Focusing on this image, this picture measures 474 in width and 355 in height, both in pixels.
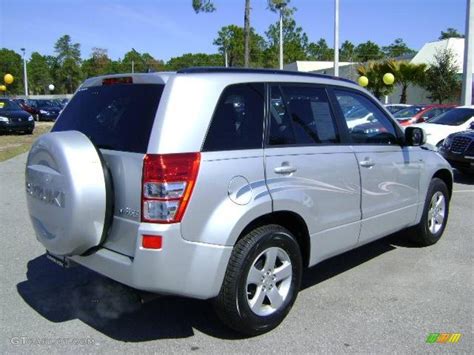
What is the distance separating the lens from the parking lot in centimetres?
346

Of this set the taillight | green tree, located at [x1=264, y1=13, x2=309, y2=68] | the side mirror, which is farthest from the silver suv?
green tree, located at [x1=264, y1=13, x2=309, y2=68]

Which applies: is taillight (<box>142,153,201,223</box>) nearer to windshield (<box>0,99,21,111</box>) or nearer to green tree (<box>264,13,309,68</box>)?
windshield (<box>0,99,21,111</box>)

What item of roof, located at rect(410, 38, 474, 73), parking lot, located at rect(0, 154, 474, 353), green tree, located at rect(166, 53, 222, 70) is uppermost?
green tree, located at rect(166, 53, 222, 70)

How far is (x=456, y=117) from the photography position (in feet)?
44.5

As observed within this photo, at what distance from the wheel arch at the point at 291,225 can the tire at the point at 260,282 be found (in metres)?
0.05

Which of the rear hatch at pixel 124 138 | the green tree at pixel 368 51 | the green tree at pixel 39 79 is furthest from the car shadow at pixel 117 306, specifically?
the green tree at pixel 39 79

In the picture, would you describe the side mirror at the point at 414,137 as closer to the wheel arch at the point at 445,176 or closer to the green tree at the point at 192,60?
the wheel arch at the point at 445,176

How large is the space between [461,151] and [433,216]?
203 inches

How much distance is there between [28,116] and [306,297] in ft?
66.8

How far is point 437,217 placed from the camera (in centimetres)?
580

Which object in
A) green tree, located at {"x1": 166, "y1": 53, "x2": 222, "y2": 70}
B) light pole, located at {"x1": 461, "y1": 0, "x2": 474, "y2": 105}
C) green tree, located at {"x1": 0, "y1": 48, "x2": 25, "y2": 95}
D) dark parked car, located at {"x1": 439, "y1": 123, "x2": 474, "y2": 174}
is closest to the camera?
dark parked car, located at {"x1": 439, "y1": 123, "x2": 474, "y2": 174}

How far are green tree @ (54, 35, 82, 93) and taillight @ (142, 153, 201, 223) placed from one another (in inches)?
4121

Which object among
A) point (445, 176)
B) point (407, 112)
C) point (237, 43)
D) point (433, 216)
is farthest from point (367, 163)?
point (237, 43)

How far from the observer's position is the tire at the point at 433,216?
5.47m
